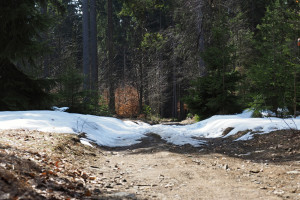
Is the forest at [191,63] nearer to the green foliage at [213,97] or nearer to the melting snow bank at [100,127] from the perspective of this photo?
the green foliage at [213,97]

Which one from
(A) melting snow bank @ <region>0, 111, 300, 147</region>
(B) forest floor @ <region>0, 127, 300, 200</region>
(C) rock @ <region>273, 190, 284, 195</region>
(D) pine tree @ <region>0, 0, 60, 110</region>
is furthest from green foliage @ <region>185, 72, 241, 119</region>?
(C) rock @ <region>273, 190, 284, 195</region>

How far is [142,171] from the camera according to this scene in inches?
180

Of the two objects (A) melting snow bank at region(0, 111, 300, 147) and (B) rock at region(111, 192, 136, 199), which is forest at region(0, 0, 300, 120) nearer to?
(A) melting snow bank at region(0, 111, 300, 147)

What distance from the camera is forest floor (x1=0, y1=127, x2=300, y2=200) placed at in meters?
3.12

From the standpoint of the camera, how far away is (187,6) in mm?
17312

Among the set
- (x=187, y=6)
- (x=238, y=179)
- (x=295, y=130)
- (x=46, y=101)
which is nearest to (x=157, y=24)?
(x=187, y=6)

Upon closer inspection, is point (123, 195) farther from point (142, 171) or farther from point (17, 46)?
point (17, 46)

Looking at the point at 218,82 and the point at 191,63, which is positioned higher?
the point at 191,63

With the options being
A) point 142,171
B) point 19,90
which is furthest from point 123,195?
point 19,90

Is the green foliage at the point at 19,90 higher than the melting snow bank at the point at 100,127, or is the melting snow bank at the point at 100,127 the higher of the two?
the green foliage at the point at 19,90

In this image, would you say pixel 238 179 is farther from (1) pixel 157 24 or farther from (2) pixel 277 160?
(1) pixel 157 24

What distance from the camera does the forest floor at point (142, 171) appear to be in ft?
10.2

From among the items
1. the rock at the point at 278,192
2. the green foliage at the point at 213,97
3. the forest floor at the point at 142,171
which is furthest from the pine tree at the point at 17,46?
the green foliage at the point at 213,97

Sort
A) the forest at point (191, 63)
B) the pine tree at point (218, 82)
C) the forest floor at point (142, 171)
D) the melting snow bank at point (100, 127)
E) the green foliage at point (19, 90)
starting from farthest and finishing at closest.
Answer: the pine tree at point (218, 82) < the green foliage at point (19, 90) < the forest at point (191, 63) < the melting snow bank at point (100, 127) < the forest floor at point (142, 171)
